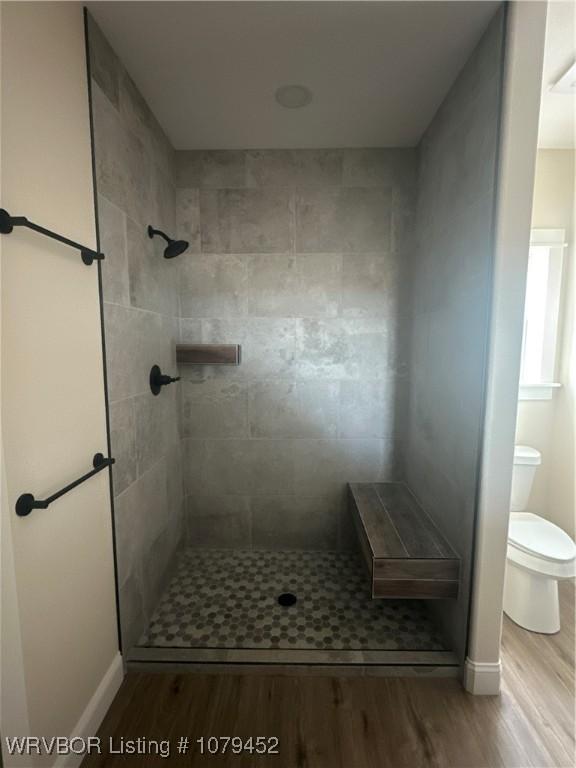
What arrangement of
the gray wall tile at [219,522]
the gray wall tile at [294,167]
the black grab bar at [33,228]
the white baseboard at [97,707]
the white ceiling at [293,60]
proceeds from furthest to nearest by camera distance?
1. the gray wall tile at [219,522]
2. the gray wall tile at [294,167]
3. the white ceiling at [293,60]
4. the white baseboard at [97,707]
5. the black grab bar at [33,228]

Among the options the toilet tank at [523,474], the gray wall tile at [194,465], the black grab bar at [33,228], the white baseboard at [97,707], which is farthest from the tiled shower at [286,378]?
the toilet tank at [523,474]

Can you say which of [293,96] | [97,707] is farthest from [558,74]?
[97,707]

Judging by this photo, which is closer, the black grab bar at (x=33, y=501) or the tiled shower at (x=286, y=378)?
the black grab bar at (x=33, y=501)

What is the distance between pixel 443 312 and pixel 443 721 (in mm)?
1652

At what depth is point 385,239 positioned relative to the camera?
2.12m

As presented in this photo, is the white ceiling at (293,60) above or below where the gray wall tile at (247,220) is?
above

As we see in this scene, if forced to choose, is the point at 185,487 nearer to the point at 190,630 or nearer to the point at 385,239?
the point at 190,630

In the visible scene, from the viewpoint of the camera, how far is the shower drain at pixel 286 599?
1.84m

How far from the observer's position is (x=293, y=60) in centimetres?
141

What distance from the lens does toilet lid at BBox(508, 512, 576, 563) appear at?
1.72 m

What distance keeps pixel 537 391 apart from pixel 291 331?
A: 1.69 m

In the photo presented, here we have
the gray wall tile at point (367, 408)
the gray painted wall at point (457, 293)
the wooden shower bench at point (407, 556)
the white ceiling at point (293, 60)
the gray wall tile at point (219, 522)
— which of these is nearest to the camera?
the white ceiling at point (293, 60)

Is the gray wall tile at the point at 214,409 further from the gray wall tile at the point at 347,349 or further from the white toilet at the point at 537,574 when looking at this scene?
the white toilet at the point at 537,574

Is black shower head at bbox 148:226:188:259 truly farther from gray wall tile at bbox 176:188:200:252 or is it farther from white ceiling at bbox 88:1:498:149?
white ceiling at bbox 88:1:498:149
